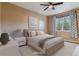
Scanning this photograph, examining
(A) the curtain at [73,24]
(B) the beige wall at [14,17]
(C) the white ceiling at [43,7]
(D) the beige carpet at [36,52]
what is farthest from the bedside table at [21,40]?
(A) the curtain at [73,24]

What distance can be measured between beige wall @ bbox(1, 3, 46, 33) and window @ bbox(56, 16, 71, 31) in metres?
0.27

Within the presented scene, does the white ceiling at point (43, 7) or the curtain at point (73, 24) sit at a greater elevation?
the white ceiling at point (43, 7)

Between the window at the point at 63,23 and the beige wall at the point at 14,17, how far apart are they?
27cm

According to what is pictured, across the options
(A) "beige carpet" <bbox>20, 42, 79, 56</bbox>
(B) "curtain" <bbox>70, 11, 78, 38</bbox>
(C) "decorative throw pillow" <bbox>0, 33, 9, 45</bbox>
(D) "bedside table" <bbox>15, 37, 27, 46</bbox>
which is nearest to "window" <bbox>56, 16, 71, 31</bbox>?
(B) "curtain" <bbox>70, 11, 78, 38</bbox>

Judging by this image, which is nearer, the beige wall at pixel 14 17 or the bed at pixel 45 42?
the beige wall at pixel 14 17

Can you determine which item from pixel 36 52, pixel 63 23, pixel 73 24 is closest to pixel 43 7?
pixel 63 23

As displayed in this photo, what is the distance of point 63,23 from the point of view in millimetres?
1302

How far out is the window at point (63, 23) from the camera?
125 cm

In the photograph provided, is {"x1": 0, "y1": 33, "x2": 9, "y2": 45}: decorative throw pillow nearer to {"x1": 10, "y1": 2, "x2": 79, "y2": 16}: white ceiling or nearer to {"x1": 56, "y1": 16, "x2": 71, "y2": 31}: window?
{"x1": 10, "y1": 2, "x2": 79, "y2": 16}: white ceiling

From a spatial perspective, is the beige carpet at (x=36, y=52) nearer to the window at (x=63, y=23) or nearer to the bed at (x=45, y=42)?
the bed at (x=45, y=42)

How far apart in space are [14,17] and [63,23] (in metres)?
0.83

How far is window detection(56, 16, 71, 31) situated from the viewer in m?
1.25

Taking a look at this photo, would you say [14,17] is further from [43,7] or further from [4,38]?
[43,7]

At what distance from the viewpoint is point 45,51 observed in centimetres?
129
